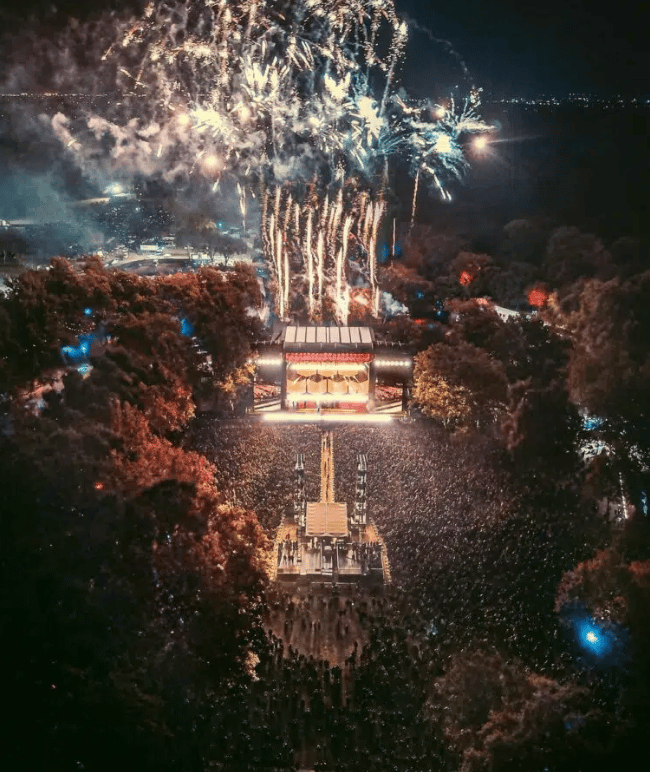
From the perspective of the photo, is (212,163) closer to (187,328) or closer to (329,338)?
(187,328)

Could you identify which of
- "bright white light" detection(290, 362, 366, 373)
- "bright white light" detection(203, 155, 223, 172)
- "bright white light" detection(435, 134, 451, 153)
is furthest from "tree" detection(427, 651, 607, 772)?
"bright white light" detection(435, 134, 451, 153)

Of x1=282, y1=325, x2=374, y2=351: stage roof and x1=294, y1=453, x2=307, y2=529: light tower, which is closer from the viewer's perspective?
x1=294, y1=453, x2=307, y2=529: light tower

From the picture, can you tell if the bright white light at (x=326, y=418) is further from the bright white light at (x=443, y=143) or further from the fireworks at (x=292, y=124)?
the bright white light at (x=443, y=143)

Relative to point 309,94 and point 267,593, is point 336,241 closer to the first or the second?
point 309,94

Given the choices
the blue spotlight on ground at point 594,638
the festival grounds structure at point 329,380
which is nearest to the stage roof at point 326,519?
the festival grounds structure at point 329,380

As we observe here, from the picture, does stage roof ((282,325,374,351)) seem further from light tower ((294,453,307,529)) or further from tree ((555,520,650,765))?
tree ((555,520,650,765))

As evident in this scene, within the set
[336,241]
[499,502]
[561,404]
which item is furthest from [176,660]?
[336,241]

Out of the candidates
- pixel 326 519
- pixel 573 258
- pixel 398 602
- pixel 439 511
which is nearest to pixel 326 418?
pixel 326 519
